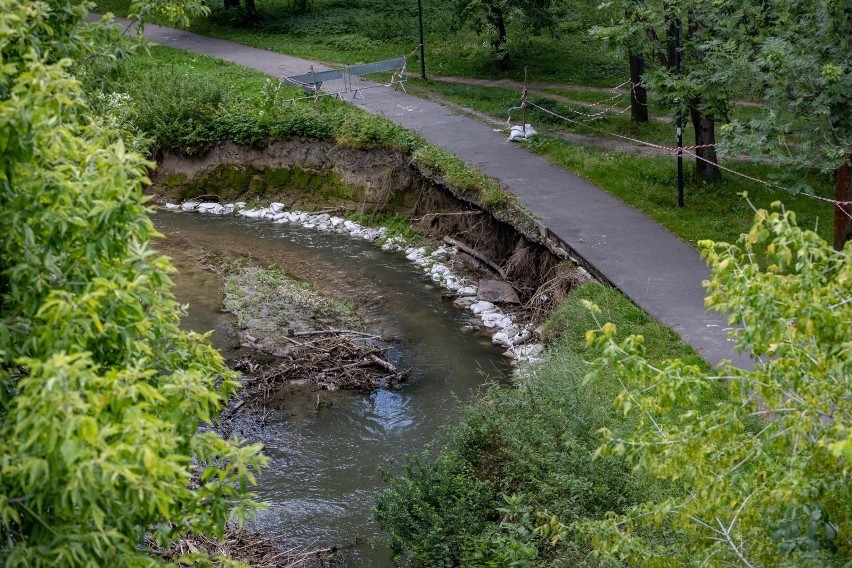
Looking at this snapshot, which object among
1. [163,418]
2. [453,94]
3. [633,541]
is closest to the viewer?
[163,418]

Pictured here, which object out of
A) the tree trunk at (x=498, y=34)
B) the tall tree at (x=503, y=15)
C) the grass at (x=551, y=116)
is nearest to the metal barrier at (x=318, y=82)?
the grass at (x=551, y=116)

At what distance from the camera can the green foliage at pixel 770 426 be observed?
4668 millimetres

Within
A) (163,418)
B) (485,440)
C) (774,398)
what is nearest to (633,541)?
(774,398)

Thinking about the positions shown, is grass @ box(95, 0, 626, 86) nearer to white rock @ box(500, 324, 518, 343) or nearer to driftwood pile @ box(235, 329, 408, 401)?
white rock @ box(500, 324, 518, 343)

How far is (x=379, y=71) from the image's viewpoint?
24.5 m

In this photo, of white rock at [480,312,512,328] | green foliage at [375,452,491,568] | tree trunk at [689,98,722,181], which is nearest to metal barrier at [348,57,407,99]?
tree trunk at [689,98,722,181]

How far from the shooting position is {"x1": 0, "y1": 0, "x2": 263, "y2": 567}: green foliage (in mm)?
3557

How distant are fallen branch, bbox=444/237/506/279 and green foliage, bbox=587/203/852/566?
429 inches

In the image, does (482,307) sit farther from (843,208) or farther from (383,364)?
(843,208)

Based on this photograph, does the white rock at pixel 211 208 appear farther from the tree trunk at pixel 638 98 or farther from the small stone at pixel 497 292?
the tree trunk at pixel 638 98

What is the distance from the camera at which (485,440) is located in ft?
31.2

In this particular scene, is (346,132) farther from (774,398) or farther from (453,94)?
(774,398)

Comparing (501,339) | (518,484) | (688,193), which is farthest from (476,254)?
(518,484)

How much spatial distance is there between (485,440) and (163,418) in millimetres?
5569
